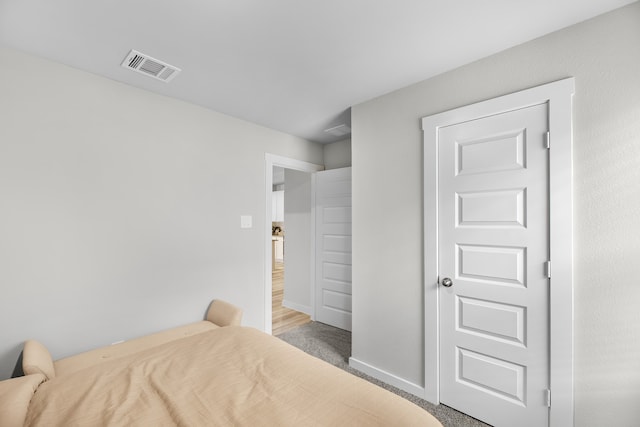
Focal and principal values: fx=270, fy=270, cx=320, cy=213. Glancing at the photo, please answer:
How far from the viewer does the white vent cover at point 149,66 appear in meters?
1.84

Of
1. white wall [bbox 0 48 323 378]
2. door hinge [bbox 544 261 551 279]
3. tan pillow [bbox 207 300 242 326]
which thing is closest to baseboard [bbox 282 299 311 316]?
white wall [bbox 0 48 323 378]

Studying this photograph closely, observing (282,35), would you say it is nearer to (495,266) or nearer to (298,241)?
(495,266)

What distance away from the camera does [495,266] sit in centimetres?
185

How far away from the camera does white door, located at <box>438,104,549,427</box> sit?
169 centimetres

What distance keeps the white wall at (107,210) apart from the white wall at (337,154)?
54.5 inches

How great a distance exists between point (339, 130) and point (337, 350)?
8.46 ft

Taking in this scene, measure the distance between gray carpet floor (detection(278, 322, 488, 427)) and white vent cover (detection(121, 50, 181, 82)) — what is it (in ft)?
9.53

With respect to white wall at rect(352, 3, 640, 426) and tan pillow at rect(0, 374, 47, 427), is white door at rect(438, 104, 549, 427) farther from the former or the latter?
tan pillow at rect(0, 374, 47, 427)

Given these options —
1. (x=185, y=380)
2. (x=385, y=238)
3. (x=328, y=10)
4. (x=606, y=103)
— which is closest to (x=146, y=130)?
(x=328, y=10)

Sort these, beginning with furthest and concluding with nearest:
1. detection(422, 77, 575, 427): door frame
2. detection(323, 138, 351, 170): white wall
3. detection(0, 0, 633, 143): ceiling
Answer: detection(323, 138, 351, 170): white wall, detection(422, 77, 575, 427): door frame, detection(0, 0, 633, 143): ceiling

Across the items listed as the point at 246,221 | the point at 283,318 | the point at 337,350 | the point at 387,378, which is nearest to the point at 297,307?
the point at 283,318

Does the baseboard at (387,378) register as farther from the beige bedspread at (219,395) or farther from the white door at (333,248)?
the beige bedspread at (219,395)

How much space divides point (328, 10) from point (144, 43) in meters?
1.18

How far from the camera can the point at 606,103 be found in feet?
4.93
